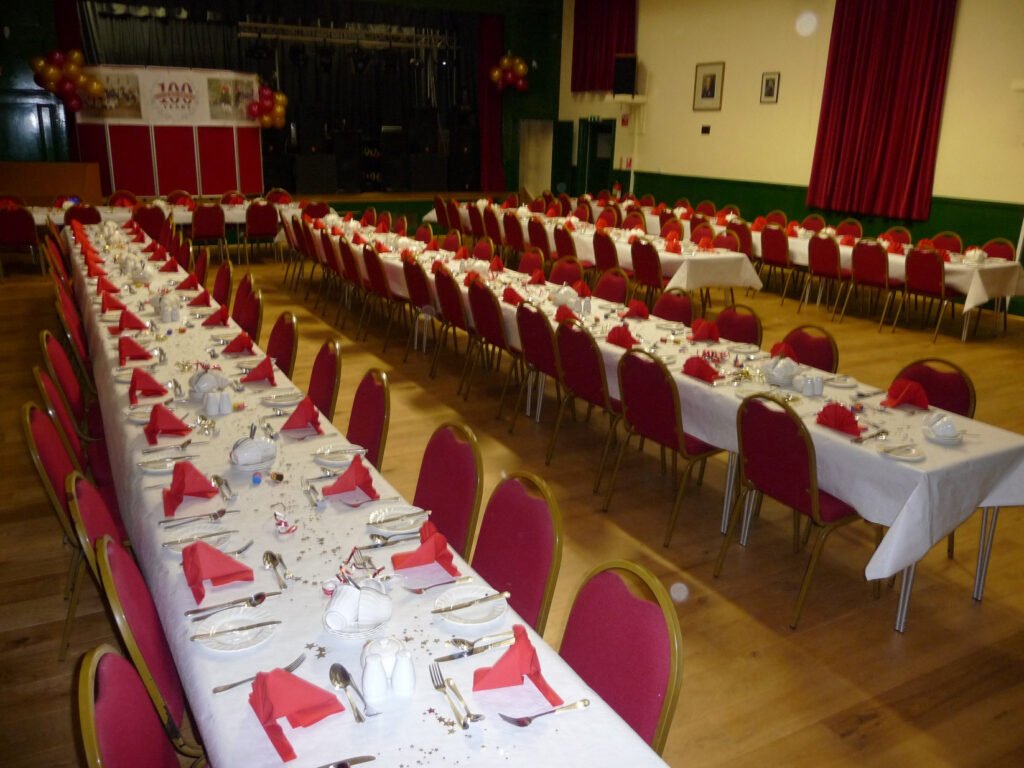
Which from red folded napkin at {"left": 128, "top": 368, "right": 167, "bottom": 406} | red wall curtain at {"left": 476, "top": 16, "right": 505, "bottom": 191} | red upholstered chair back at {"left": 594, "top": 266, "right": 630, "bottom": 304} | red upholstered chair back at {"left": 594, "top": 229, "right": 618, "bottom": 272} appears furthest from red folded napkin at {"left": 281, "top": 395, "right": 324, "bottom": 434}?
red wall curtain at {"left": 476, "top": 16, "right": 505, "bottom": 191}

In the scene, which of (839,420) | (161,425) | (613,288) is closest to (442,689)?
(161,425)

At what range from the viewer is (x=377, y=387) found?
11.8 feet

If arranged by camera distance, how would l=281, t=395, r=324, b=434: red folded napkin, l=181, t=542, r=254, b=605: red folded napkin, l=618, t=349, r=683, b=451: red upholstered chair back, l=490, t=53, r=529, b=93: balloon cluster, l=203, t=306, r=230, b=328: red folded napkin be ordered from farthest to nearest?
l=490, t=53, r=529, b=93: balloon cluster < l=203, t=306, r=230, b=328: red folded napkin < l=618, t=349, r=683, b=451: red upholstered chair back < l=281, t=395, r=324, b=434: red folded napkin < l=181, t=542, r=254, b=605: red folded napkin

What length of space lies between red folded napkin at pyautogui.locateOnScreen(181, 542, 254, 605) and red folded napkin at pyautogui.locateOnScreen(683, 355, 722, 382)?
2595 millimetres

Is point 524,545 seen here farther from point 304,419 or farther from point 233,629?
point 304,419

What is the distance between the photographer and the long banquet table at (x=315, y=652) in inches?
68.2

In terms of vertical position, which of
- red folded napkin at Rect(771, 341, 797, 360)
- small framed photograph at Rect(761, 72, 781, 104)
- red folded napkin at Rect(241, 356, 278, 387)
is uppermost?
small framed photograph at Rect(761, 72, 781, 104)

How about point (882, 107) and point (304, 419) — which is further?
point (882, 107)

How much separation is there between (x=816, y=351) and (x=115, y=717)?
401 cm

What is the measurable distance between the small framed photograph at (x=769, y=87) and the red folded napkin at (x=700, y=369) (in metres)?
9.62

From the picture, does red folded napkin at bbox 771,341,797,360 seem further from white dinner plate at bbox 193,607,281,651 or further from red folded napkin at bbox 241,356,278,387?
white dinner plate at bbox 193,607,281,651

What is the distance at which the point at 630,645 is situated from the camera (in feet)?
6.73

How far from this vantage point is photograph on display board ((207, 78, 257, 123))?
13836 mm

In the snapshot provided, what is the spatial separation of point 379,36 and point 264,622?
17107mm
